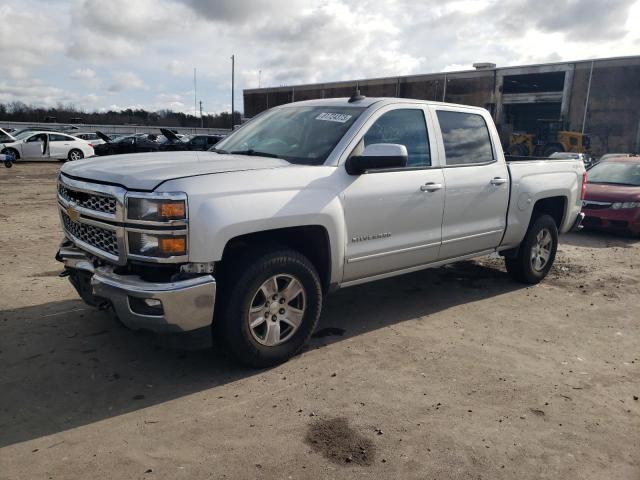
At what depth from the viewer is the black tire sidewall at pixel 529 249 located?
6031 mm

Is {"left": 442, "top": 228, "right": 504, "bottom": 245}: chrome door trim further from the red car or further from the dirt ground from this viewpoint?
the red car

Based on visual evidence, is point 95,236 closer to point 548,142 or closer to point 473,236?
point 473,236

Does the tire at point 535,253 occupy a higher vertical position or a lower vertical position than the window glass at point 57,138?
lower

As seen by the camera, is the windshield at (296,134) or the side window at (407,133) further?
the side window at (407,133)

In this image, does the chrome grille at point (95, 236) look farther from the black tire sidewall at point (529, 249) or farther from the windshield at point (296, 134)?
the black tire sidewall at point (529, 249)

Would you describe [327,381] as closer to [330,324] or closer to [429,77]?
[330,324]

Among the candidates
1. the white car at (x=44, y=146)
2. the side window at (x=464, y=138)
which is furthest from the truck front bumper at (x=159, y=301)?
the white car at (x=44, y=146)

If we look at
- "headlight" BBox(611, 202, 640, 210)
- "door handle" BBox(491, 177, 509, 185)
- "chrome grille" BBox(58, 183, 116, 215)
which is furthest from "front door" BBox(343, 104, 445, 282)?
"headlight" BBox(611, 202, 640, 210)

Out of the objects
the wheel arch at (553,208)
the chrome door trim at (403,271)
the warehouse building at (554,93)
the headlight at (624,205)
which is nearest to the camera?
the chrome door trim at (403,271)

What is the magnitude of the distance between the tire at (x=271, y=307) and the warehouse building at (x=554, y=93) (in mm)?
36487

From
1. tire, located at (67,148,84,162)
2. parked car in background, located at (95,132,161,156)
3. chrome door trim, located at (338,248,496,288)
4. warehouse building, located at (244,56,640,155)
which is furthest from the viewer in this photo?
warehouse building, located at (244,56,640,155)

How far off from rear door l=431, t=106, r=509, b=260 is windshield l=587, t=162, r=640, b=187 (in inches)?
250

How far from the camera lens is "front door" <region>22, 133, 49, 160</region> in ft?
75.3

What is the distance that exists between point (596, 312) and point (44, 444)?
505 cm
